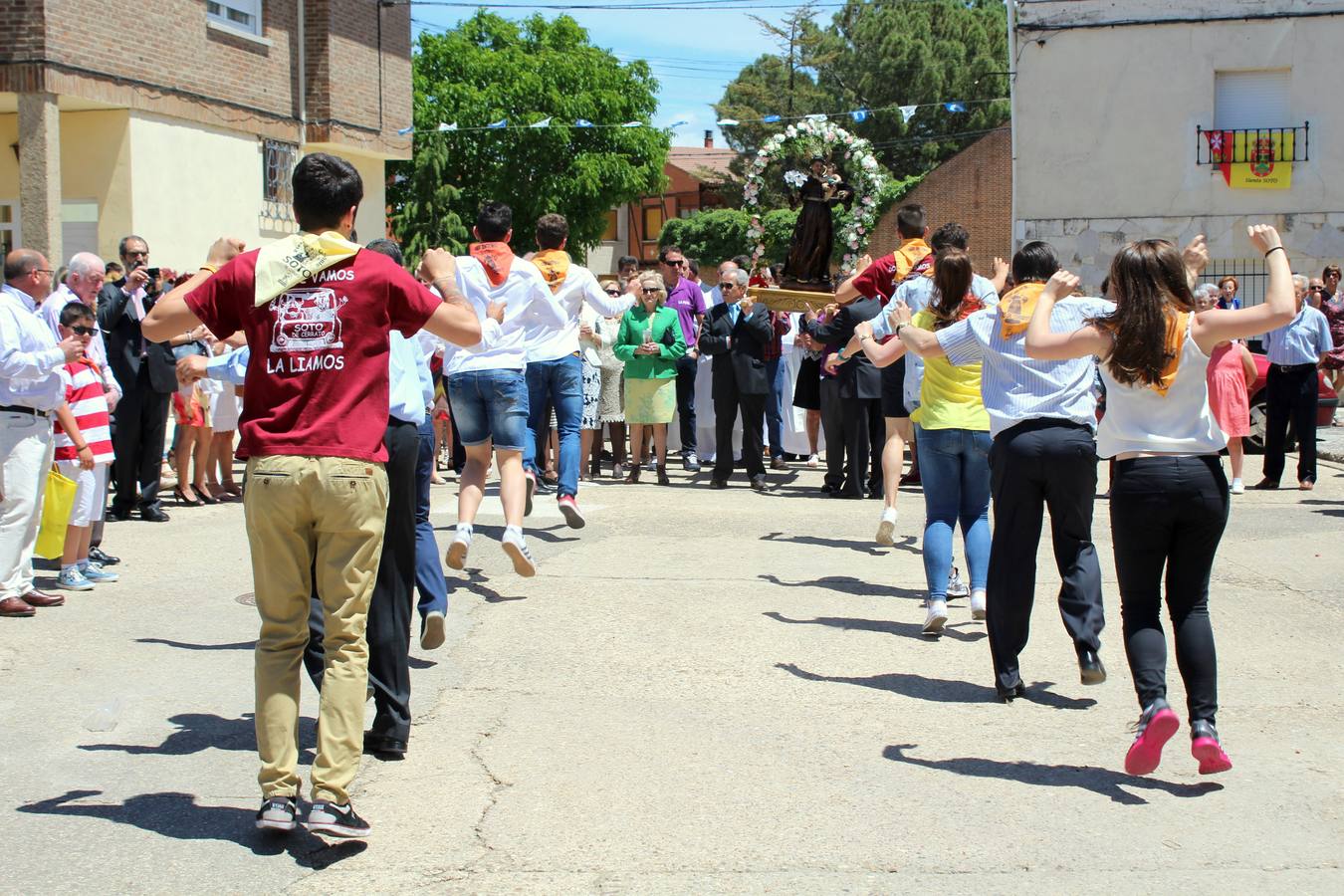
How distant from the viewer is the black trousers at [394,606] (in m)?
5.34

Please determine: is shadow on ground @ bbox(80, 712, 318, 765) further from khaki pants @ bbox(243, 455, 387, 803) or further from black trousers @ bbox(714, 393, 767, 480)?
black trousers @ bbox(714, 393, 767, 480)

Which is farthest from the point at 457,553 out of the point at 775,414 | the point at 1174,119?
the point at 1174,119

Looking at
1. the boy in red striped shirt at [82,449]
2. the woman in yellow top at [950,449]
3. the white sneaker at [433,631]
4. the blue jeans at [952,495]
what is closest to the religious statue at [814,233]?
the woman in yellow top at [950,449]

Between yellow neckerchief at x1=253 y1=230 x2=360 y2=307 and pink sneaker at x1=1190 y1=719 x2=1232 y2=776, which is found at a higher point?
yellow neckerchief at x1=253 y1=230 x2=360 y2=307

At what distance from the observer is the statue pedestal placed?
13.8 meters

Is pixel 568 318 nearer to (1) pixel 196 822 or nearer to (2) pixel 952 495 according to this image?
(2) pixel 952 495

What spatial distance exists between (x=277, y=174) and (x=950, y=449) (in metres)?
17.3

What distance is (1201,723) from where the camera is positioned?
5070 millimetres

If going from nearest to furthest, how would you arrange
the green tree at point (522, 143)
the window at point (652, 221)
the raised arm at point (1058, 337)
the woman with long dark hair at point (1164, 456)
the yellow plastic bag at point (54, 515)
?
the woman with long dark hair at point (1164, 456) → the raised arm at point (1058, 337) → the yellow plastic bag at point (54, 515) → the green tree at point (522, 143) → the window at point (652, 221)

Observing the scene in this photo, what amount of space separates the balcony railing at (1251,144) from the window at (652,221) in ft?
193

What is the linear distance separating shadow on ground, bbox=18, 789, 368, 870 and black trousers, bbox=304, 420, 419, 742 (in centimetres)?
73

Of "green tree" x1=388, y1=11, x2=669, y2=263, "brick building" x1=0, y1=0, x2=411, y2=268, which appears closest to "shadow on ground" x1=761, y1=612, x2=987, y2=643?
"brick building" x1=0, y1=0, x2=411, y2=268

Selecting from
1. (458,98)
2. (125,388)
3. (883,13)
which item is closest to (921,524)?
(125,388)

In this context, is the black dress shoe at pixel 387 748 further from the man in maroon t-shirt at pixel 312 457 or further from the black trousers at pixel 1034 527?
the black trousers at pixel 1034 527
